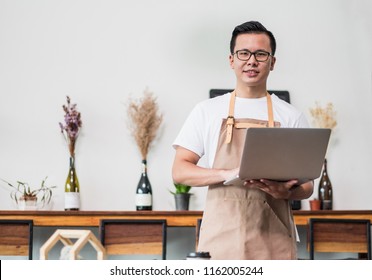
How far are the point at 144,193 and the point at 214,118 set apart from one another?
7.58 feet

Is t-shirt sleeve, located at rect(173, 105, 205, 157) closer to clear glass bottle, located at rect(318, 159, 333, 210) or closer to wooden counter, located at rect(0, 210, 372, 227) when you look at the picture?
wooden counter, located at rect(0, 210, 372, 227)

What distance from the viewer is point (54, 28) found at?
4.91m

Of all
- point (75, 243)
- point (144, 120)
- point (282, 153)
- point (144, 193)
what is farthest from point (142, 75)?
point (75, 243)

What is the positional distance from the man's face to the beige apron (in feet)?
0.33

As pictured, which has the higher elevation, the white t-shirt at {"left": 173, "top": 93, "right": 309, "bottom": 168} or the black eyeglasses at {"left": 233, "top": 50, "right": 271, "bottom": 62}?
the black eyeglasses at {"left": 233, "top": 50, "right": 271, "bottom": 62}

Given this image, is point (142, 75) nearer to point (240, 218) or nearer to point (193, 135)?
point (193, 135)

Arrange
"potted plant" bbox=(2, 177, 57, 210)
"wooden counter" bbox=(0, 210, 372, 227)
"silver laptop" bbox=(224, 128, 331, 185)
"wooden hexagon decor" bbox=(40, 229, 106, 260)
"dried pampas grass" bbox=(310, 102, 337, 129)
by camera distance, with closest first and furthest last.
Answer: "wooden hexagon decor" bbox=(40, 229, 106, 260) < "silver laptop" bbox=(224, 128, 331, 185) < "wooden counter" bbox=(0, 210, 372, 227) < "potted plant" bbox=(2, 177, 57, 210) < "dried pampas grass" bbox=(310, 102, 337, 129)

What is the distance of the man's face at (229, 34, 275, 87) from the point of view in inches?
90.4

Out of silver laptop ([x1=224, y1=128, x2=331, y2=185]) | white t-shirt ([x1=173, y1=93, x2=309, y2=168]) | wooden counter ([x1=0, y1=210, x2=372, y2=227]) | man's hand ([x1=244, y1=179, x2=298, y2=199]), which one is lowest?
wooden counter ([x1=0, y1=210, x2=372, y2=227])

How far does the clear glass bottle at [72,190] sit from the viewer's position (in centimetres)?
457

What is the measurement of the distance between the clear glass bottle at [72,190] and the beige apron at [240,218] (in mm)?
2331

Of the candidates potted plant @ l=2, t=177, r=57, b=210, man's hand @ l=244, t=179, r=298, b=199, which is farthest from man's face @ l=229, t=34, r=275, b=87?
potted plant @ l=2, t=177, r=57, b=210

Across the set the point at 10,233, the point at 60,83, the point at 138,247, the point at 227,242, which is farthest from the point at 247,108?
the point at 60,83

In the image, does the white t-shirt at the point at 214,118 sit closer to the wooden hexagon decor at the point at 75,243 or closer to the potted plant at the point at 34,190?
the wooden hexagon decor at the point at 75,243
